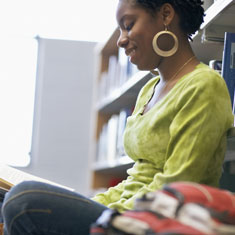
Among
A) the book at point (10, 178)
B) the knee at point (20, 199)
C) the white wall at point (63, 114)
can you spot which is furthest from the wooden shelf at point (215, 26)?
the white wall at point (63, 114)

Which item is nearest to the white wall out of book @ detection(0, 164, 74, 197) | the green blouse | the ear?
book @ detection(0, 164, 74, 197)

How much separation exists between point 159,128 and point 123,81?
2.09m

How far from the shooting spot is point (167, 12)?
1.41 meters

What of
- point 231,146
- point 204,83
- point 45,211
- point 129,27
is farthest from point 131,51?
point 45,211

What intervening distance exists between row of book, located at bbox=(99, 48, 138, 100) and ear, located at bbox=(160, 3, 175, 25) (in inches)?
65.5

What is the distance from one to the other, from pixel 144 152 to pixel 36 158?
3129 mm

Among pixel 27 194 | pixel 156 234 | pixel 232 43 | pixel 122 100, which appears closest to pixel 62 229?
pixel 27 194

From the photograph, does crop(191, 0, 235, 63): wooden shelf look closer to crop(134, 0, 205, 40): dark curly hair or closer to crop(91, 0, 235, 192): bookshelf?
crop(91, 0, 235, 192): bookshelf

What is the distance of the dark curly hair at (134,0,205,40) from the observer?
1396 millimetres

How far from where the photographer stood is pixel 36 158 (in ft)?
14.5

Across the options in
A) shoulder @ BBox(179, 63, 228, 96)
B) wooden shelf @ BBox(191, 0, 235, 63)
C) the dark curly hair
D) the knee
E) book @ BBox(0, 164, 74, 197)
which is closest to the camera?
the knee

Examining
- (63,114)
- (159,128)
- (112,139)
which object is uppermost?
(159,128)

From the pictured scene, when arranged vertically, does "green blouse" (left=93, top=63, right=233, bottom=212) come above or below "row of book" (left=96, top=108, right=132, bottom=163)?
above

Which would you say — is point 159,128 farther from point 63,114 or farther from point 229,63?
point 63,114
